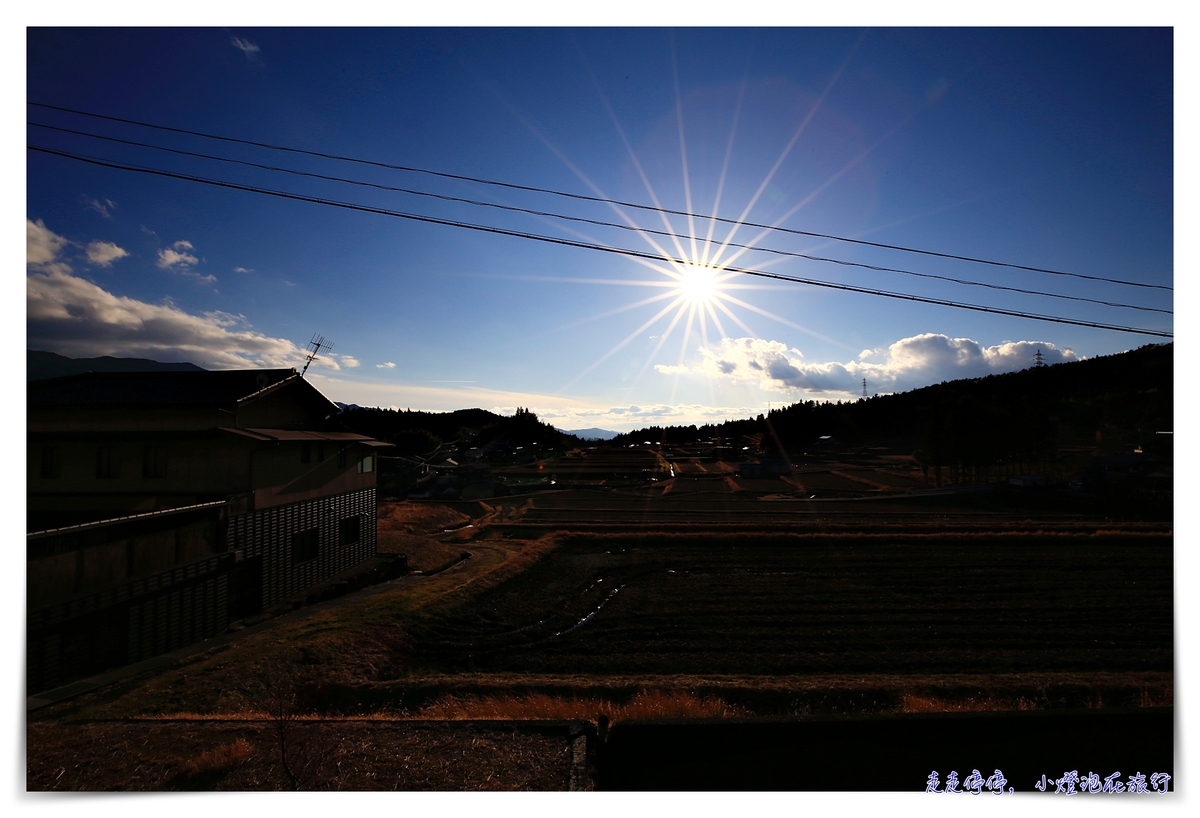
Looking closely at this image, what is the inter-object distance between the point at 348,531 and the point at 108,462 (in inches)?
281

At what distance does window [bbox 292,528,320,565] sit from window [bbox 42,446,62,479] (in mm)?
5248

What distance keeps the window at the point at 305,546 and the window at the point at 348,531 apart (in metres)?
1.24

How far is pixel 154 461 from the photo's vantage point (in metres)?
11.5

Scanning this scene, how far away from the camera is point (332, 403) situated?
53.3 ft

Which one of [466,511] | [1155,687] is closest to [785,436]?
[466,511]

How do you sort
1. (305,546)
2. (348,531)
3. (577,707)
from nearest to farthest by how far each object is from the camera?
(577,707), (305,546), (348,531)

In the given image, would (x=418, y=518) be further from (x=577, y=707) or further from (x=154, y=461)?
(x=577, y=707)

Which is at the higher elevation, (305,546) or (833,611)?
(305,546)

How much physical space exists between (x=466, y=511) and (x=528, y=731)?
3359cm

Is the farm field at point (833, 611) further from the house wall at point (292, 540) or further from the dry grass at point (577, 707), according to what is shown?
the house wall at point (292, 540)

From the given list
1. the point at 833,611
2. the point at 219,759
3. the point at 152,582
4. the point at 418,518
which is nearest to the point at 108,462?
the point at 152,582

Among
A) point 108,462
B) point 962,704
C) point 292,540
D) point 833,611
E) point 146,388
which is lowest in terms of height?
point 833,611

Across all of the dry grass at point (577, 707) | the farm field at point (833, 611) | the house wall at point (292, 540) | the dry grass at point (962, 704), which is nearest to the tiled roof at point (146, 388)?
the house wall at point (292, 540)

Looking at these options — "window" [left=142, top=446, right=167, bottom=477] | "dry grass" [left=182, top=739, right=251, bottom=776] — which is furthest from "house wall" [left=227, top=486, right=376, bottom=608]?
"dry grass" [left=182, top=739, right=251, bottom=776]
